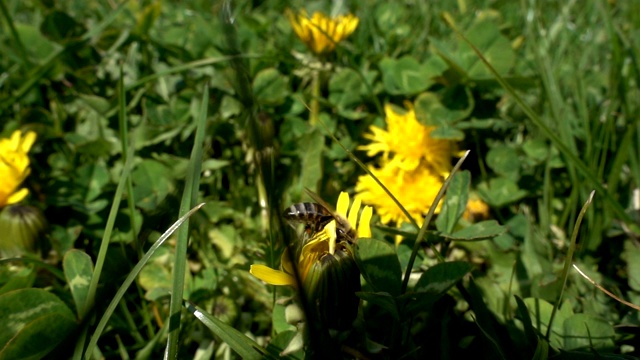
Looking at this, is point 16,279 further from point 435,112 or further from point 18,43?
point 435,112

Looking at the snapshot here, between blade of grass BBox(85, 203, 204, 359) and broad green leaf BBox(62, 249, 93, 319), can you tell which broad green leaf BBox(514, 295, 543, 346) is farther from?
broad green leaf BBox(62, 249, 93, 319)

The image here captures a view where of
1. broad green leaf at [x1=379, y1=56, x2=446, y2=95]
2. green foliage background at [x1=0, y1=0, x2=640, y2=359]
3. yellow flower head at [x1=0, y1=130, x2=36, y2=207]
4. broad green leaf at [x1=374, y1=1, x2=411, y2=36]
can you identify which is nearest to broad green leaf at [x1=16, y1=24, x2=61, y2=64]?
green foliage background at [x1=0, y1=0, x2=640, y2=359]

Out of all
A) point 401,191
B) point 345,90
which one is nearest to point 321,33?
point 345,90

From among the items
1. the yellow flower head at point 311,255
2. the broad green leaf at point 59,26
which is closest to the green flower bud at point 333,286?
the yellow flower head at point 311,255

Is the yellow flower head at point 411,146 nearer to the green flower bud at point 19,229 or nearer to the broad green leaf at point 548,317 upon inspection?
the broad green leaf at point 548,317

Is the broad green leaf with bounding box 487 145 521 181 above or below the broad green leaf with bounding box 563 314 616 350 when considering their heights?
above

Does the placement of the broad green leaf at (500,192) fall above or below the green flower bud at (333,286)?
below

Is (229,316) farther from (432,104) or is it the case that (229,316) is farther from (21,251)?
(432,104)
